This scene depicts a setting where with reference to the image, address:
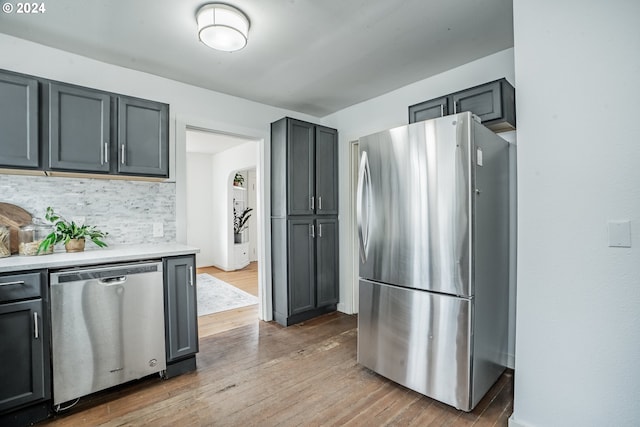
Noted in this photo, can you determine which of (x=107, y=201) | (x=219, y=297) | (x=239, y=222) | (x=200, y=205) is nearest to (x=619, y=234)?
(x=107, y=201)

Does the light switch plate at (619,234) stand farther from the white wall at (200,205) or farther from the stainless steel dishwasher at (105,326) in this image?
the white wall at (200,205)

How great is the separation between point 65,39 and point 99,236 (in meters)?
1.50

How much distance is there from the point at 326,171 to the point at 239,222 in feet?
12.9

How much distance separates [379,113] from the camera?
3.43 metres

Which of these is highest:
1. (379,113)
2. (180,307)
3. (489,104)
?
(379,113)

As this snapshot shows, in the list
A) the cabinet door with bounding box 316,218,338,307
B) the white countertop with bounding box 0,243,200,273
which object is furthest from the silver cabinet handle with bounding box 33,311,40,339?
the cabinet door with bounding box 316,218,338,307

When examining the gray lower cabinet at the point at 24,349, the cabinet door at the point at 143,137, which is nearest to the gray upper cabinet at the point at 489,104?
the cabinet door at the point at 143,137

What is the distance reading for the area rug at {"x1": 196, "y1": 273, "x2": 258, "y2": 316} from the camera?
402cm

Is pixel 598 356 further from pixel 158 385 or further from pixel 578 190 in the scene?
pixel 158 385

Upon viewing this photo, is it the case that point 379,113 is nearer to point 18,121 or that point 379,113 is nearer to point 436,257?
point 436,257

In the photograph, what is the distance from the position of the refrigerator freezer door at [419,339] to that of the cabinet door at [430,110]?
1.48 m

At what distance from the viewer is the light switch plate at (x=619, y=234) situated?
4.43 ft

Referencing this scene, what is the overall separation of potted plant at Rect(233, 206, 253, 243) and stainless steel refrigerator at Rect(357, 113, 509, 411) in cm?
502

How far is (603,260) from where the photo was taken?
1.42 metres
